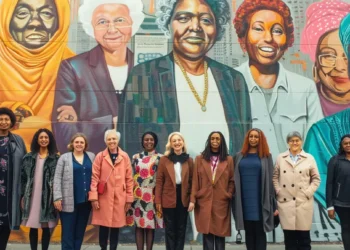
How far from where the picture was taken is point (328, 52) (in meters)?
8.30

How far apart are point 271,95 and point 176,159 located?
2.66 metres

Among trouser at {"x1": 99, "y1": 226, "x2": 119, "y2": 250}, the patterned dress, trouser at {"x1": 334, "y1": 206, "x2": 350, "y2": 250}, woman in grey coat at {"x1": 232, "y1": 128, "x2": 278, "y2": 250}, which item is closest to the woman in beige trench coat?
woman in grey coat at {"x1": 232, "y1": 128, "x2": 278, "y2": 250}

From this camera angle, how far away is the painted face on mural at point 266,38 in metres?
8.27

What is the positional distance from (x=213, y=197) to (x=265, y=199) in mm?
644

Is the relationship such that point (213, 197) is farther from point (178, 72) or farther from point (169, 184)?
point (178, 72)

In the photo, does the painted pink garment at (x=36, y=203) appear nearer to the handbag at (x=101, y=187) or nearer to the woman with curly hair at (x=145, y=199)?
the handbag at (x=101, y=187)

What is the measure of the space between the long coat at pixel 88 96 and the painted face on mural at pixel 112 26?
18cm

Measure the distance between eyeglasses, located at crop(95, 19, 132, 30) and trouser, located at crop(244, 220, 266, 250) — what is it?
4007mm

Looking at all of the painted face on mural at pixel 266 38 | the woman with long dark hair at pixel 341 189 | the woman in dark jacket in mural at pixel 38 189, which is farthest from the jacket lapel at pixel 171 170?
the painted face on mural at pixel 266 38

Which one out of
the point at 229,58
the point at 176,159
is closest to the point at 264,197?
the point at 176,159

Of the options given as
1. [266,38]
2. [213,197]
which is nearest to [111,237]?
[213,197]

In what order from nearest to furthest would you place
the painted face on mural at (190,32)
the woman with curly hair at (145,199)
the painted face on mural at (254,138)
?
1. the painted face on mural at (254,138)
2. the woman with curly hair at (145,199)
3. the painted face on mural at (190,32)

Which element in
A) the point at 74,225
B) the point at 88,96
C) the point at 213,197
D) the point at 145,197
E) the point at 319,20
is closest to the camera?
the point at 213,197

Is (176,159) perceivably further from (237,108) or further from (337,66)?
(337,66)
